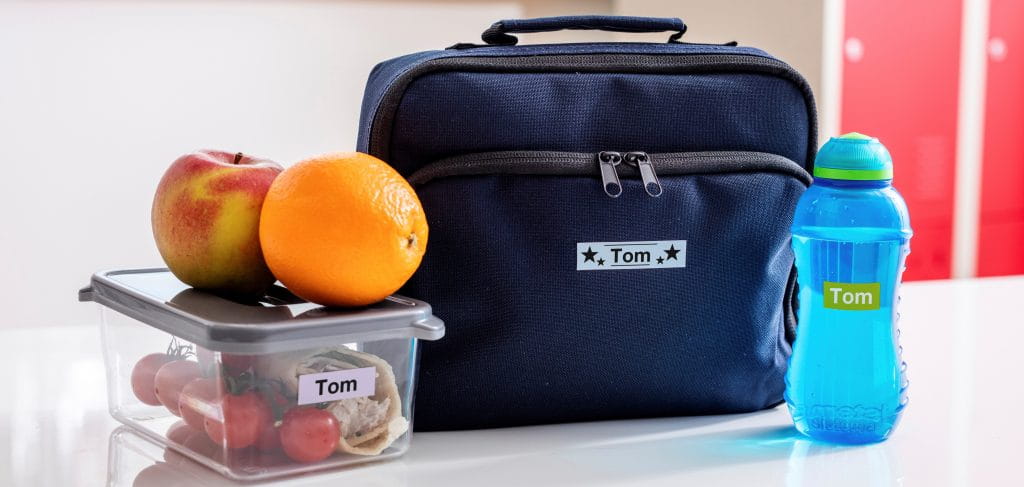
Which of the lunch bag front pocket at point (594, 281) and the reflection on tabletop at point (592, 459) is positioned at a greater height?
the lunch bag front pocket at point (594, 281)

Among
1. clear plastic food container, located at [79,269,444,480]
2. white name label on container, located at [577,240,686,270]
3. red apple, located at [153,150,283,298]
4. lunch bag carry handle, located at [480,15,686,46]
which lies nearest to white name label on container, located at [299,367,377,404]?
clear plastic food container, located at [79,269,444,480]

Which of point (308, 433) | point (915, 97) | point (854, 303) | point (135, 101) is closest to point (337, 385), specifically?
point (308, 433)

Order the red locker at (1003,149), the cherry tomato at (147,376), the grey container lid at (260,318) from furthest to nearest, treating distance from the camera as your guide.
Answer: the red locker at (1003,149) → the cherry tomato at (147,376) → the grey container lid at (260,318)

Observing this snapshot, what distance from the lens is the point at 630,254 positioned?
97cm

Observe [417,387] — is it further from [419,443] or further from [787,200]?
[787,200]

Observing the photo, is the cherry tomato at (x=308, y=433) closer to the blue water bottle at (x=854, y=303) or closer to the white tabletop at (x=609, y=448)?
the white tabletop at (x=609, y=448)

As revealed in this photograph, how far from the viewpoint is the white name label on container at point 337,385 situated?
81 centimetres

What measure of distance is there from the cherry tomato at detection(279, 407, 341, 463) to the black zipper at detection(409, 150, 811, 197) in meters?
0.21

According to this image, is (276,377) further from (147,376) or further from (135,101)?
(135,101)

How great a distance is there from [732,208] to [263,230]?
0.39 meters

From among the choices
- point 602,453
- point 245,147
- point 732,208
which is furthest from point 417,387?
point 245,147

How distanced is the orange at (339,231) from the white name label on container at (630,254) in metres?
0.17

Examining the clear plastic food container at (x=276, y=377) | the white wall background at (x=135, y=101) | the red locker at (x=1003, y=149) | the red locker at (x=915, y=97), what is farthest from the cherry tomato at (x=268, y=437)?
the red locker at (x=1003, y=149)

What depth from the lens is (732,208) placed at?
1.00m
